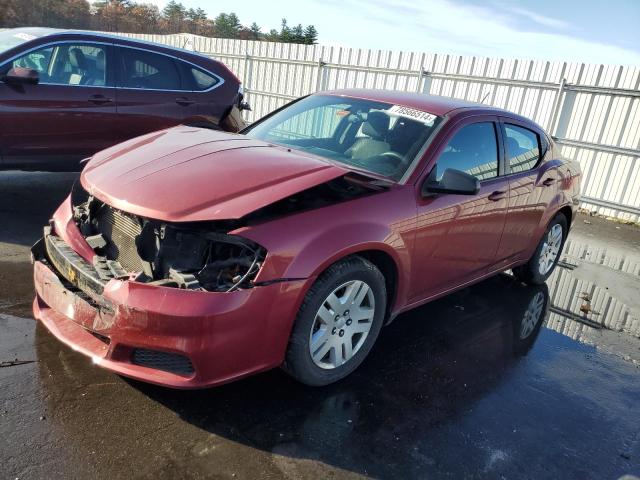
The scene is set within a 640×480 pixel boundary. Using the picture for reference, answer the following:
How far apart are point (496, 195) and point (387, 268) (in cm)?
134

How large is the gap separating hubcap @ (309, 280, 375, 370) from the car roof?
1.60 meters

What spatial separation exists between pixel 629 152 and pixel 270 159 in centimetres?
859

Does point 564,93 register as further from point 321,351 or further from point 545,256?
point 321,351

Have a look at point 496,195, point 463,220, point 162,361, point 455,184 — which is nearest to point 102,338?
point 162,361

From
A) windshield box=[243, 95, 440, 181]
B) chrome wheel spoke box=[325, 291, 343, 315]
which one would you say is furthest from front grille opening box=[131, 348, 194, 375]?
windshield box=[243, 95, 440, 181]

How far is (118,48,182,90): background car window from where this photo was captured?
241 inches

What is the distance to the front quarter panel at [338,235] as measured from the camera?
257 cm

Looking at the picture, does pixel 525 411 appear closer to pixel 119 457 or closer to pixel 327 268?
pixel 327 268

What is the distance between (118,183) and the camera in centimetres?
291

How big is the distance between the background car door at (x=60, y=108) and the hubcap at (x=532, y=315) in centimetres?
495

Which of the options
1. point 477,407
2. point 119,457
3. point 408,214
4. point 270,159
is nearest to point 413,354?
point 477,407

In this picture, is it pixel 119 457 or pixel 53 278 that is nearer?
pixel 119 457

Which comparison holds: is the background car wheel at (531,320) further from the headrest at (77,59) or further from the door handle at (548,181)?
the headrest at (77,59)

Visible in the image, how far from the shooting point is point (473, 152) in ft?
12.9
